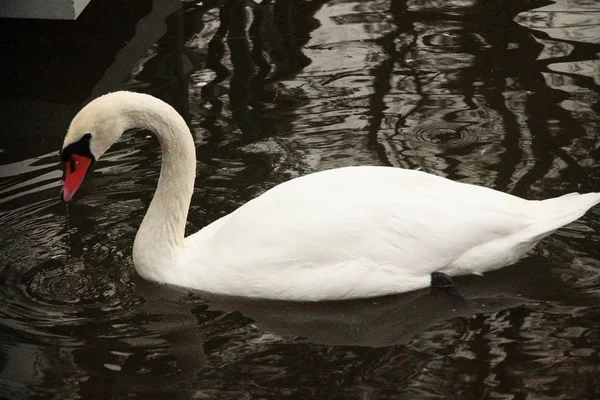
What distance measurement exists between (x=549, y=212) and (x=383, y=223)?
89 centimetres

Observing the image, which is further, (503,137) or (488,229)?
(503,137)

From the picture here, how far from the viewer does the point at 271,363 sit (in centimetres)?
545

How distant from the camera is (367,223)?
5.87 metres

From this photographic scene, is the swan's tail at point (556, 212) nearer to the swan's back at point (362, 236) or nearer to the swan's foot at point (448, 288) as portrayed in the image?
the swan's back at point (362, 236)

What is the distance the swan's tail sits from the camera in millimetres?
5976

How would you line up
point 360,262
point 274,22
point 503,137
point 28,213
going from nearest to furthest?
1. point 360,262
2. point 28,213
3. point 503,137
4. point 274,22

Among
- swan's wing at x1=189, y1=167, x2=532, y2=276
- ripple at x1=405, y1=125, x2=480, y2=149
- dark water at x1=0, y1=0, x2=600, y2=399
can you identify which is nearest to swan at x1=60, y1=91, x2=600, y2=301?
swan's wing at x1=189, y1=167, x2=532, y2=276

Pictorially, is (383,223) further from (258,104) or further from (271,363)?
(258,104)

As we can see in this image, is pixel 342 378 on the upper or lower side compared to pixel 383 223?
lower

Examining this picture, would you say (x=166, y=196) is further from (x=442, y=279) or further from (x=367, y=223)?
(x=442, y=279)

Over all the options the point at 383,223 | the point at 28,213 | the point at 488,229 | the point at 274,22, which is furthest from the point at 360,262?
the point at 274,22

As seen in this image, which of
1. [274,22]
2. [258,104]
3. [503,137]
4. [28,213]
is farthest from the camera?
[274,22]

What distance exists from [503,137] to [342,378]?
2.95m

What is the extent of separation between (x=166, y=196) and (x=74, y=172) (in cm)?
51
